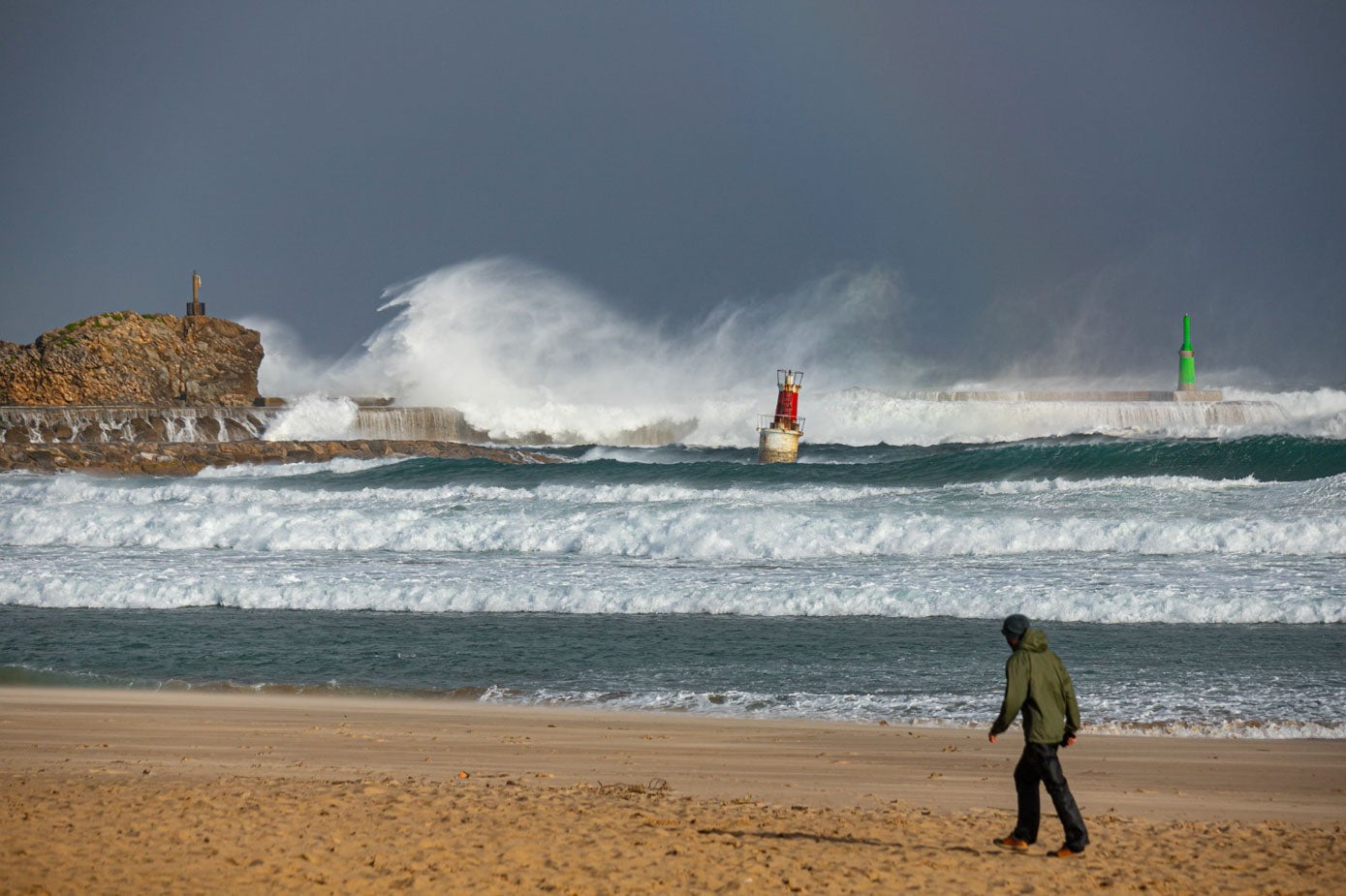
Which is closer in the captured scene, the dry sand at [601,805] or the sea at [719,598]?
the dry sand at [601,805]

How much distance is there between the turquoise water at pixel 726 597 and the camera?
7898mm

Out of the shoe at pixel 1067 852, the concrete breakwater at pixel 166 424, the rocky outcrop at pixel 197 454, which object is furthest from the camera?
the concrete breakwater at pixel 166 424

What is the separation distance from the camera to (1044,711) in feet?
14.7

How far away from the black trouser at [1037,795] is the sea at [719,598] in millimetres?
2315

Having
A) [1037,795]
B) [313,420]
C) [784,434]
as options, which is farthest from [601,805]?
[313,420]

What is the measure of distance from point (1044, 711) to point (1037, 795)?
350 millimetres

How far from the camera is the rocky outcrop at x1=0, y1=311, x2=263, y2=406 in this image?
38188 millimetres

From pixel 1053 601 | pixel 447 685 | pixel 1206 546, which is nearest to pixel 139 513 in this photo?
pixel 447 685

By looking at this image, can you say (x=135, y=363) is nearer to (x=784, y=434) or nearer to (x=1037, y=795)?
(x=784, y=434)

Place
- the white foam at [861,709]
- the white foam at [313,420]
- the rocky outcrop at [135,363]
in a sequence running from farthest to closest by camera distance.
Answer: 1. the rocky outcrop at [135,363]
2. the white foam at [313,420]
3. the white foam at [861,709]

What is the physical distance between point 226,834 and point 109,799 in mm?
939

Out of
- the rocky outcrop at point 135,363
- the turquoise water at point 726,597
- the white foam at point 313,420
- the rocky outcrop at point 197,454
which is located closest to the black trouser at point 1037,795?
the turquoise water at point 726,597

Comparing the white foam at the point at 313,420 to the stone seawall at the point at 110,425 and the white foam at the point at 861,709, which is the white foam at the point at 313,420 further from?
the white foam at the point at 861,709

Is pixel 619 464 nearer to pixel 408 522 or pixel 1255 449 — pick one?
pixel 408 522
